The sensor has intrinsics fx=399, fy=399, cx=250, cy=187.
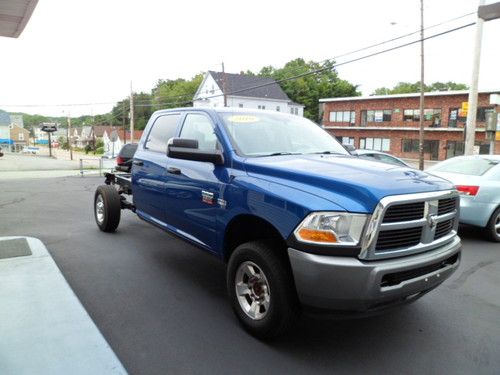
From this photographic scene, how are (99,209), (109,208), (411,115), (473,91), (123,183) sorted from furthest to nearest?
1. (411,115)
2. (473,91)
3. (99,209)
4. (123,183)
5. (109,208)

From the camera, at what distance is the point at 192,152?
12.3 ft

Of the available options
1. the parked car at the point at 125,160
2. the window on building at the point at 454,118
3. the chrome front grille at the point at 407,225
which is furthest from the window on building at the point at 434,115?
the chrome front grille at the point at 407,225

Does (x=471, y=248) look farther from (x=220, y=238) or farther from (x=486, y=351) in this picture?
(x=220, y=238)

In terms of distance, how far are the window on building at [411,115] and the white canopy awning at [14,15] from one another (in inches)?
1697

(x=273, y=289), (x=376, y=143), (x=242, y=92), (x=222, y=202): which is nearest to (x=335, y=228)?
(x=273, y=289)

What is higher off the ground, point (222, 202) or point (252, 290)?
point (222, 202)

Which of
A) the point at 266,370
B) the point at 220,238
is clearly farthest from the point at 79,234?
the point at 266,370

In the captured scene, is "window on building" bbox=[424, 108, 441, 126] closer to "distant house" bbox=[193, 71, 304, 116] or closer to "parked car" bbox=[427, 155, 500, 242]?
"distant house" bbox=[193, 71, 304, 116]

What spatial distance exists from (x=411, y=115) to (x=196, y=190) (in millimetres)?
45253

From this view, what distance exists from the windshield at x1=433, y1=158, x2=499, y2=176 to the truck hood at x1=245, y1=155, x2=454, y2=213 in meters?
4.30

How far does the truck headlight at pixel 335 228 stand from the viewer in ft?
9.11

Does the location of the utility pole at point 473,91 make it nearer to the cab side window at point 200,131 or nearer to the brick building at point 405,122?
the cab side window at point 200,131

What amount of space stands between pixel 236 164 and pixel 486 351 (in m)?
2.62

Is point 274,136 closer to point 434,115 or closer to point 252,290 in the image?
point 252,290
